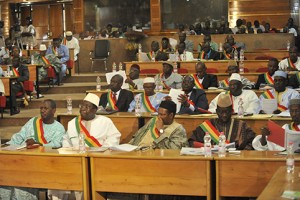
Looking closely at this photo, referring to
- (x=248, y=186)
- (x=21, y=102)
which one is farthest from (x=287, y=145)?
(x=21, y=102)

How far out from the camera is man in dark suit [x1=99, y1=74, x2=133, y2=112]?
9.29 meters

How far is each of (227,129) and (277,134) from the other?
777mm

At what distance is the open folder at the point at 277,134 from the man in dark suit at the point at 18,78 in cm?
681

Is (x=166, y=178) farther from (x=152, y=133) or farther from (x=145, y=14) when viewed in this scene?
(x=145, y=14)

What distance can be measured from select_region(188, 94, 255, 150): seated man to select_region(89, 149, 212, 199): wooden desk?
0.86 m

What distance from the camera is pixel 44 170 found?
5.83 metres

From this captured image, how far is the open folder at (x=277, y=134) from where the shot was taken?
5.78 m

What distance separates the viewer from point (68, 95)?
13328mm

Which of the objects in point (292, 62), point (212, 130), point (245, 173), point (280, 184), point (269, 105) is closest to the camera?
point (280, 184)

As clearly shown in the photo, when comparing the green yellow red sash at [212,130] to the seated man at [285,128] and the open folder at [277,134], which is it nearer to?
the seated man at [285,128]

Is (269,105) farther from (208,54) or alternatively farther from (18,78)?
(208,54)

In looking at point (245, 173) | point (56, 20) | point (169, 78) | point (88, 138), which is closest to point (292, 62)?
point (169, 78)

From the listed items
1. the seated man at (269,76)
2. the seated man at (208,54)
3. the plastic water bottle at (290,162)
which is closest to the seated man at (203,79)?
the seated man at (269,76)

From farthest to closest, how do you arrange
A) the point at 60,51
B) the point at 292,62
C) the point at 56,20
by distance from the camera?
1. the point at 56,20
2. the point at 60,51
3. the point at 292,62
